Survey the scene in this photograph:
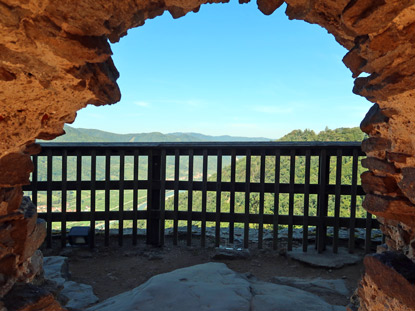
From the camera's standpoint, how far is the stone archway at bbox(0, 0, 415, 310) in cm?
125

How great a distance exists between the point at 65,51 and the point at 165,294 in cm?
238

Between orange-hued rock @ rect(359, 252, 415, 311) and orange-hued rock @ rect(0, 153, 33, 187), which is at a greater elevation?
orange-hued rock @ rect(0, 153, 33, 187)

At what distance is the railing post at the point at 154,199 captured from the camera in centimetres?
521

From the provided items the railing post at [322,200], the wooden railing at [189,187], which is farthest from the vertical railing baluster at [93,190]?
the railing post at [322,200]

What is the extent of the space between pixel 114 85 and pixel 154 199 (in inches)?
143

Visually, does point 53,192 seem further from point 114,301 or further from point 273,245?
point 273,245

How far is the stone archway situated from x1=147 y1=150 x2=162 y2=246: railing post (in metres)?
3.03

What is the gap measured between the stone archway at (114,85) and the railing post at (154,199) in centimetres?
303

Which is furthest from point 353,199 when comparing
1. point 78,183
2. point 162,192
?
point 78,183

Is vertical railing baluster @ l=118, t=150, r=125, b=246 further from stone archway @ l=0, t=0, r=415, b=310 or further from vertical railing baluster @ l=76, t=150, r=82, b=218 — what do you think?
stone archway @ l=0, t=0, r=415, b=310

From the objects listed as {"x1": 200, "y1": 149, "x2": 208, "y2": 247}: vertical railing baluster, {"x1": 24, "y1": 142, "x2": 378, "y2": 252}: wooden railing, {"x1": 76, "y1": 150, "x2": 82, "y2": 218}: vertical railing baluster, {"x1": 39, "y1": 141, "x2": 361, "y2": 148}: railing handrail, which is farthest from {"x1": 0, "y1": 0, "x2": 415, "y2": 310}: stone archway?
{"x1": 200, "y1": 149, "x2": 208, "y2": 247}: vertical railing baluster

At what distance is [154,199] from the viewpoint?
17.3 feet

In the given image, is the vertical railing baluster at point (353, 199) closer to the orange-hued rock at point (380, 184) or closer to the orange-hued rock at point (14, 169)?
the orange-hued rock at point (380, 184)

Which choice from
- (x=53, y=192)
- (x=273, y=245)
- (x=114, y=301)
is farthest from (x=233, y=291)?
(x=53, y=192)
